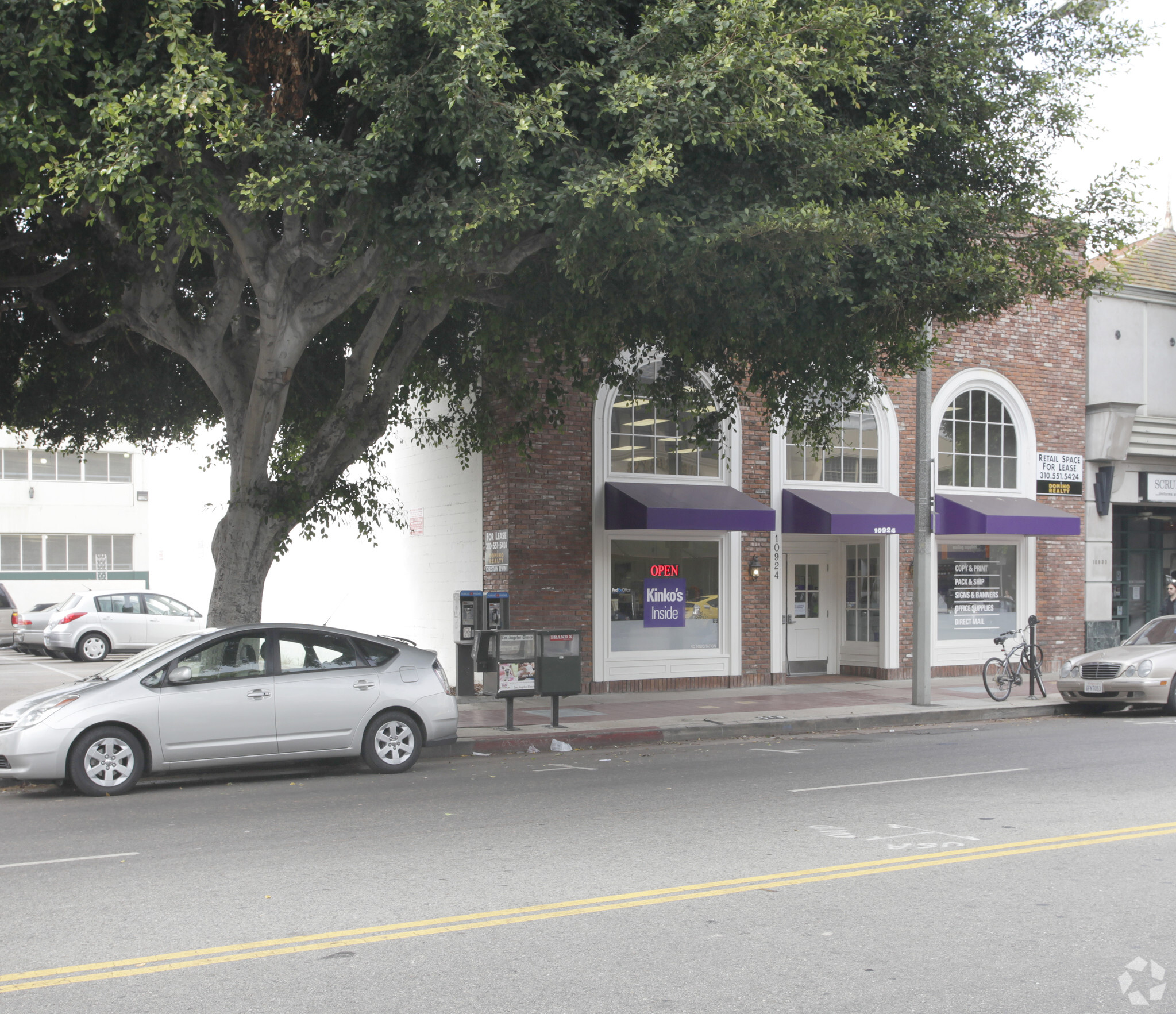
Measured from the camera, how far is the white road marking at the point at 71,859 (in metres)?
7.39

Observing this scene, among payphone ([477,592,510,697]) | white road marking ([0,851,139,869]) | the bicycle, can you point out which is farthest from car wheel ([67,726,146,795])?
the bicycle

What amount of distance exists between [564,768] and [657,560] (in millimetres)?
7193

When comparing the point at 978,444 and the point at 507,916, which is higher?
the point at 978,444

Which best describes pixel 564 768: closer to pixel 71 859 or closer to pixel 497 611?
pixel 497 611

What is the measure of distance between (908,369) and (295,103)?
7.77 metres

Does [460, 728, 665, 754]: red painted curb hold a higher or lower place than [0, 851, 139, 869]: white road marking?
lower

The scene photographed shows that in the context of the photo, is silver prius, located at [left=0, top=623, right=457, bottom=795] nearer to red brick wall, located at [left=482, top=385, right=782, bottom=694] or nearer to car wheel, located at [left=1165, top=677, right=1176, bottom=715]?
red brick wall, located at [left=482, top=385, right=782, bottom=694]

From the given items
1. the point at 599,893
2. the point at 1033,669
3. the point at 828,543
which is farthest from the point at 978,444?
the point at 599,893

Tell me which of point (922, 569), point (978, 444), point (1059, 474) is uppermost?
point (978, 444)

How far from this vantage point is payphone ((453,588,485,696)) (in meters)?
16.5

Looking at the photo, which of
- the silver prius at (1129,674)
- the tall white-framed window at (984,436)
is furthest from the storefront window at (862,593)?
the silver prius at (1129,674)

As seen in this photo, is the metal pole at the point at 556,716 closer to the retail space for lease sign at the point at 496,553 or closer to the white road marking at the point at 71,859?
the retail space for lease sign at the point at 496,553

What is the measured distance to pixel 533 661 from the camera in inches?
544

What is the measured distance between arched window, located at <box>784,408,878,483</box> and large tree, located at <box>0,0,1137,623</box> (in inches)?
204
